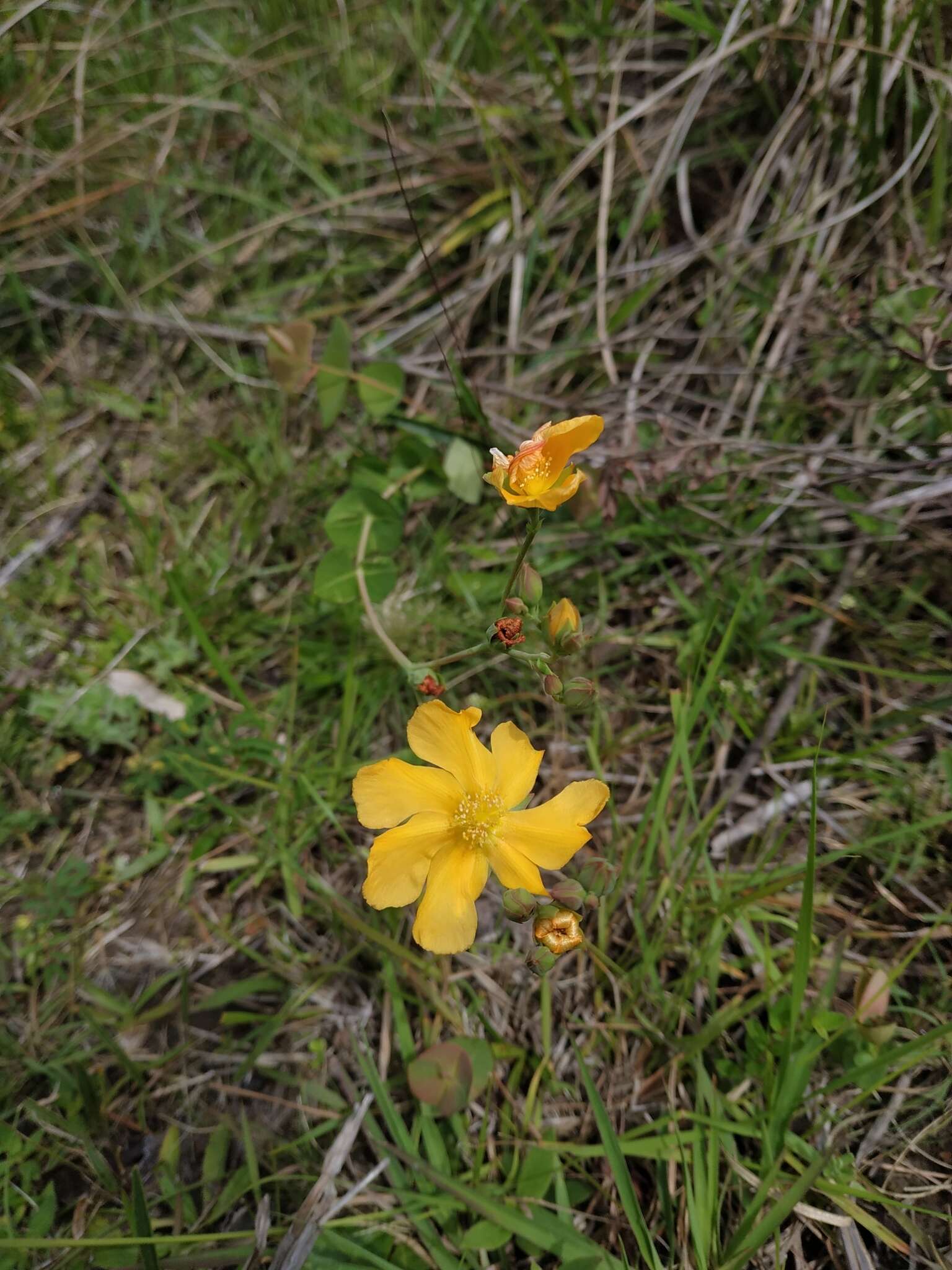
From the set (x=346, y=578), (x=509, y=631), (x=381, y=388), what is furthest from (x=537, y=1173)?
(x=381, y=388)

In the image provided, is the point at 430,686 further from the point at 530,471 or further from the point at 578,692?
the point at 530,471

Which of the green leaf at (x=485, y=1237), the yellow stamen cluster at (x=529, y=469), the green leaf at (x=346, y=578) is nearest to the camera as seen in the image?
the yellow stamen cluster at (x=529, y=469)

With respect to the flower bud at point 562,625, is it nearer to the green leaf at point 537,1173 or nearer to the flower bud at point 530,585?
the flower bud at point 530,585

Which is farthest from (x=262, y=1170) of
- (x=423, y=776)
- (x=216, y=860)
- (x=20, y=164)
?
(x=20, y=164)

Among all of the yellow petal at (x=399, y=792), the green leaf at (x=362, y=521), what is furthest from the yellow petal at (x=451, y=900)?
the green leaf at (x=362, y=521)

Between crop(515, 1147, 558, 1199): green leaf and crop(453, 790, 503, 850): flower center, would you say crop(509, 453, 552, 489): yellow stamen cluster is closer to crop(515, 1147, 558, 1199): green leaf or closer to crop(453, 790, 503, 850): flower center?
crop(453, 790, 503, 850): flower center
